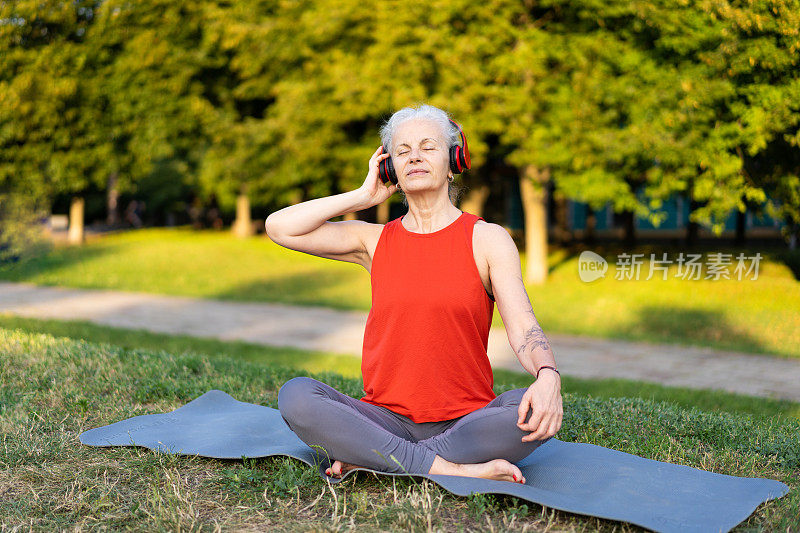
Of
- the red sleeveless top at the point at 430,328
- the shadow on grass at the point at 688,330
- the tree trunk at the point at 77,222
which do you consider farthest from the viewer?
the tree trunk at the point at 77,222

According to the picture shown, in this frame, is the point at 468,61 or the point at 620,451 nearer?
the point at 620,451

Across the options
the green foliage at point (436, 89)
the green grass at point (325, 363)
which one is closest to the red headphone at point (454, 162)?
the green grass at point (325, 363)

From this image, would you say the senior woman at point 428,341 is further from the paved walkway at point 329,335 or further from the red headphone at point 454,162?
the paved walkway at point 329,335

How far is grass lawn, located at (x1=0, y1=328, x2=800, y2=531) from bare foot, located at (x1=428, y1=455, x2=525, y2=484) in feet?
0.29

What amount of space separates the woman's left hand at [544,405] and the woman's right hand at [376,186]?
1.14 metres

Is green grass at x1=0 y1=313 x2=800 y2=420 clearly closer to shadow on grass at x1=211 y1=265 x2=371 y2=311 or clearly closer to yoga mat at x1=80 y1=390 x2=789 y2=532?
yoga mat at x1=80 y1=390 x2=789 y2=532

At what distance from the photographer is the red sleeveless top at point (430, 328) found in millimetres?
3254

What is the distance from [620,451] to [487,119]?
32.4 ft

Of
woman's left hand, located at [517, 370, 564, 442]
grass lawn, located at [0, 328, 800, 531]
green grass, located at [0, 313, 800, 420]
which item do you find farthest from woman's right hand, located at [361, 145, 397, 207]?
green grass, located at [0, 313, 800, 420]

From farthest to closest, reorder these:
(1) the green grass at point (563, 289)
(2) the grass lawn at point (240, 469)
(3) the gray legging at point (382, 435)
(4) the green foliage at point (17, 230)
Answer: (1) the green grass at point (563, 289) < (4) the green foliage at point (17, 230) < (3) the gray legging at point (382, 435) < (2) the grass lawn at point (240, 469)

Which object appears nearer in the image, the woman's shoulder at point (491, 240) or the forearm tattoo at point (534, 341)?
the forearm tattoo at point (534, 341)

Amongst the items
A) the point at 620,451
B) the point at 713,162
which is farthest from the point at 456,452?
the point at 713,162

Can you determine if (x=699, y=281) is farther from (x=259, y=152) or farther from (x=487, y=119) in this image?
(x=259, y=152)

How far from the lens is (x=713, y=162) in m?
10.7
